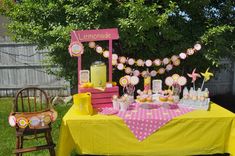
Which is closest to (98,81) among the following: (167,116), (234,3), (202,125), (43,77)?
(167,116)

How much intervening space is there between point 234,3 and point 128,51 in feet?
A: 6.29

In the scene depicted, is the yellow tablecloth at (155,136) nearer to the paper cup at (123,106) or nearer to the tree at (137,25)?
the paper cup at (123,106)

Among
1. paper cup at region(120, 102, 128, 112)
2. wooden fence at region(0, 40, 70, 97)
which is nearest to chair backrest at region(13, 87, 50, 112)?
wooden fence at region(0, 40, 70, 97)

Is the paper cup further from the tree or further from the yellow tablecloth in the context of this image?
the tree

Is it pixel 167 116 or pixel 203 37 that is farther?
pixel 203 37

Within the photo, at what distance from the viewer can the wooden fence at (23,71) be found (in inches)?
331

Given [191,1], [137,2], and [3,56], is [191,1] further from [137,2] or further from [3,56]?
[3,56]

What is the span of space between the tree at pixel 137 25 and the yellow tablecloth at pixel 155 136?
1719 millimetres

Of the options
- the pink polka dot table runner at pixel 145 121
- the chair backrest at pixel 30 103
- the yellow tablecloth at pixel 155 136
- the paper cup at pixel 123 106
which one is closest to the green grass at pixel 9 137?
the chair backrest at pixel 30 103

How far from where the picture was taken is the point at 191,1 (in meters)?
5.03

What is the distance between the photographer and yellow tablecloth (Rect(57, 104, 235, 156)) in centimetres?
334

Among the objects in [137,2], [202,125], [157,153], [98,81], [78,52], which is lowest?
[157,153]

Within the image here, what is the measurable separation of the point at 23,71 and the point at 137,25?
4.76 m

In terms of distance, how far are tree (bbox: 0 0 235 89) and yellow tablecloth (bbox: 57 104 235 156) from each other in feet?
5.64
